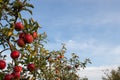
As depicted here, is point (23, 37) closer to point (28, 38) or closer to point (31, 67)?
point (28, 38)

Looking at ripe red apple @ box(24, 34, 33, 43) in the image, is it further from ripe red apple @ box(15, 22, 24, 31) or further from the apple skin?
the apple skin

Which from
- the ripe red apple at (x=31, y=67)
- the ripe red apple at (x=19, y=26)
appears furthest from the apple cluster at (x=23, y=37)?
the ripe red apple at (x=31, y=67)

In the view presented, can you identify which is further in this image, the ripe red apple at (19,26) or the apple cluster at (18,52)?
the ripe red apple at (19,26)

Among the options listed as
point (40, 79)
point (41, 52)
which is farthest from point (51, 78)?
point (41, 52)

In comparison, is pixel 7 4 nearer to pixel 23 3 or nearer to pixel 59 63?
pixel 23 3

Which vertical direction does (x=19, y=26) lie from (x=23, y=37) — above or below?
above

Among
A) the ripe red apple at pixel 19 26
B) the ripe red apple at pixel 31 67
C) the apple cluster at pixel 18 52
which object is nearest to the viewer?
the apple cluster at pixel 18 52

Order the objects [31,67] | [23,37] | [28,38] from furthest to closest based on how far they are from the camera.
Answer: [31,67] < [23,37] < [28,38]

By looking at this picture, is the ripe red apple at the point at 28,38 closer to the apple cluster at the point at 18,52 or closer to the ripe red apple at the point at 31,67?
the apple cluster at the point at 18,52

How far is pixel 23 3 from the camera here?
239 inches

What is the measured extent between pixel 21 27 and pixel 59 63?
897cm

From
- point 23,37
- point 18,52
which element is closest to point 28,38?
point 23,37

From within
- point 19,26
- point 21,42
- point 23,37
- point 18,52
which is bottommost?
point 18,52

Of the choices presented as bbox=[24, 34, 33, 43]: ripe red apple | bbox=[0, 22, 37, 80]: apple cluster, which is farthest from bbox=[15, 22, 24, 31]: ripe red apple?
bbox=[24, 34, 33, 43]: ripe red apple
